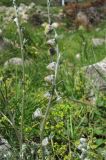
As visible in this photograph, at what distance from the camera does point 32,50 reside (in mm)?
13336

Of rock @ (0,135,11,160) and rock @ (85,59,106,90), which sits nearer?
rock @ (0,135,11,160)

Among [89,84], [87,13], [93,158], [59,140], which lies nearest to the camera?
[93,158]

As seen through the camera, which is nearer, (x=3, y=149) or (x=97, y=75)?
(x=3, y=149)

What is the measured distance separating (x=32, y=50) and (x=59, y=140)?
24.3 feet

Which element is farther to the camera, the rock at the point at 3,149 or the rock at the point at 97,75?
the rock at the point at 97,75

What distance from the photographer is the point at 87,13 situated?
3031 cm

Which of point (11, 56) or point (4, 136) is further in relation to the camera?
point (11, 56)

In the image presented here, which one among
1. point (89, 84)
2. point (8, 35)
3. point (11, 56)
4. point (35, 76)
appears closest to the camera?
point (89, 84)

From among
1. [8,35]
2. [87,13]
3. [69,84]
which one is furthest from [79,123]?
[87,13]

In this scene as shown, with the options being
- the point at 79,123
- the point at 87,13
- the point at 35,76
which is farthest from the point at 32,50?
the point at 87,13

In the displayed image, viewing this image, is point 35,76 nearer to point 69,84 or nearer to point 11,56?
point 69,84

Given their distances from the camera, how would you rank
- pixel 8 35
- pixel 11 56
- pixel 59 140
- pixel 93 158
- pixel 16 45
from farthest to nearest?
pixel 8 35 → pixel 16 45 → pixel 11 56 → pixel 59 140 → pixel 93 158

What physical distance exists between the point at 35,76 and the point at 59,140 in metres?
3.05

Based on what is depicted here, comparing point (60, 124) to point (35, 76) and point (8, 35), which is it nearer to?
point (35, 76)
